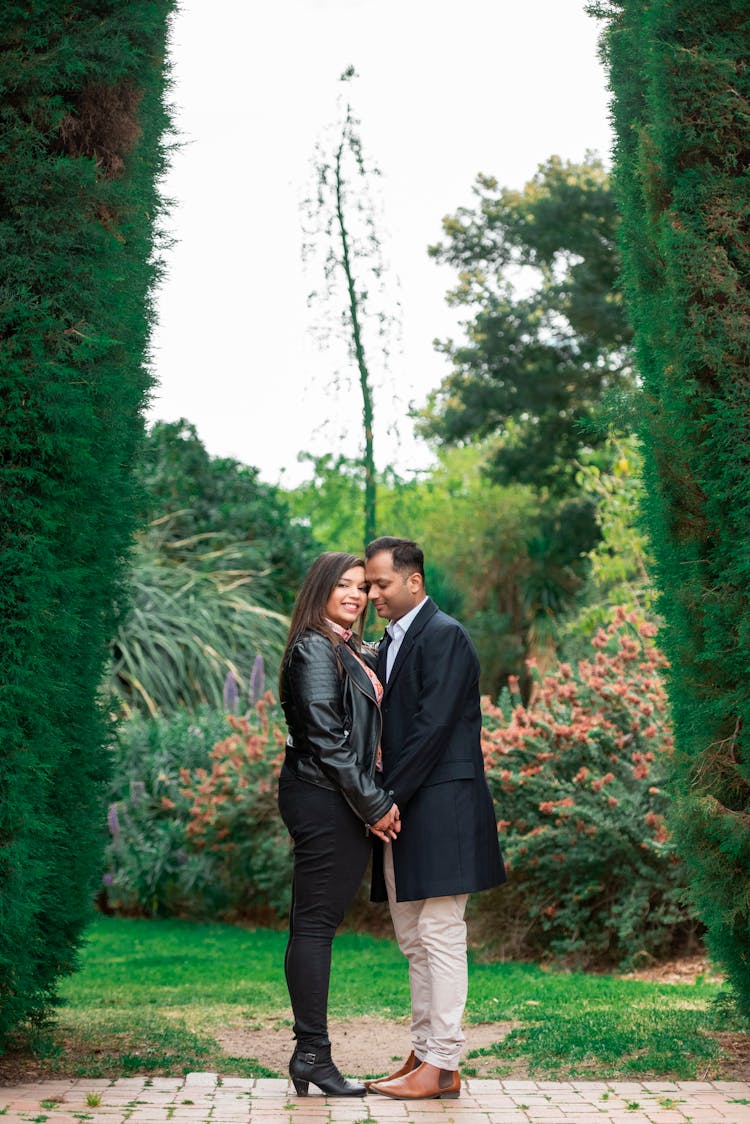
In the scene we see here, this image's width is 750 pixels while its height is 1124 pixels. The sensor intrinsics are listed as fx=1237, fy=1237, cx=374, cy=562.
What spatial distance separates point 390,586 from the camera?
15.8 ft

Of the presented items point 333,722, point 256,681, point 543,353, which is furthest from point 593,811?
point 543,353

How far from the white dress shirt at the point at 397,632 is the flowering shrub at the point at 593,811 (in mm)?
3662

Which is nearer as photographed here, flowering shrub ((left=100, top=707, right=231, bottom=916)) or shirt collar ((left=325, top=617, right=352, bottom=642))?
shirt collar ((left=325, top=617, right=352, bottom=642))

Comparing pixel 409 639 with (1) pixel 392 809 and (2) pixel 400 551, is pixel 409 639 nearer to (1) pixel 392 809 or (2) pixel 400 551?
(2) pixel 400 551

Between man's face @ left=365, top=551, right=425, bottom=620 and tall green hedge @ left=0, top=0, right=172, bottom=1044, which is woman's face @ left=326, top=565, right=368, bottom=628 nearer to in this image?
man's face @ left=365, top=551, right=425, bottom=620

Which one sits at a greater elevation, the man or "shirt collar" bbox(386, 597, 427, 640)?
"shirt collar" bbox(386, 597, 427, 640)

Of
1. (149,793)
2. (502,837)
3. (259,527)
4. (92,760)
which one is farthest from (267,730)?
(259,527)

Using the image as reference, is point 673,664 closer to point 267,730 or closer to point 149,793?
point 267,730

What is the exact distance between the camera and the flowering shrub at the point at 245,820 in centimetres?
1069

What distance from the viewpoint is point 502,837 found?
28.6ft

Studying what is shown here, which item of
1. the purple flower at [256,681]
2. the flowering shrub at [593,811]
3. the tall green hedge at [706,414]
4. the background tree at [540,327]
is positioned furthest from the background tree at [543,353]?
the tall green hedge at [706,414]

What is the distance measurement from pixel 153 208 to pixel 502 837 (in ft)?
16.4

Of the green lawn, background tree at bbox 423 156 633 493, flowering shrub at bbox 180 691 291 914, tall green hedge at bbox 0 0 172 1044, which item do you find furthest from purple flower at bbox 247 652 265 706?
background tree at bbox 423 156 633 493

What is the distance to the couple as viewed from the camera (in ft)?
14.6
